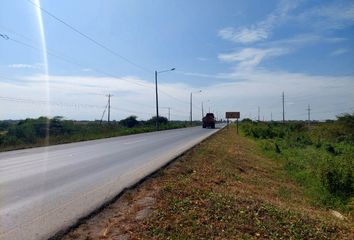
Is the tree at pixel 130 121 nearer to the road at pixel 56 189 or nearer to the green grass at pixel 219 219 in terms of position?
the road at pixel 56 189

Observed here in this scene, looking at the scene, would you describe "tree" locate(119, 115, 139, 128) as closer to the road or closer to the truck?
the truck

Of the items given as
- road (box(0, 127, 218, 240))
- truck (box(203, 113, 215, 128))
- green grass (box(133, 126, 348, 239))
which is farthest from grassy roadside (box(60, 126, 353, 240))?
truck (box(203, 113, 215, 128))

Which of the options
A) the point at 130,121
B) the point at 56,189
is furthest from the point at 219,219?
the point at 130,121

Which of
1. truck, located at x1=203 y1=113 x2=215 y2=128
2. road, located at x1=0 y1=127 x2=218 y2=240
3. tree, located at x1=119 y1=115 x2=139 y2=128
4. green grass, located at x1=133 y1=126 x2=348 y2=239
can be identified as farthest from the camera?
tree, located at x1=119 y1=115 x2=139 y2=128

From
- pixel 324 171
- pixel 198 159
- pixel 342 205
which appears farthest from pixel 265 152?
pixel 342 205

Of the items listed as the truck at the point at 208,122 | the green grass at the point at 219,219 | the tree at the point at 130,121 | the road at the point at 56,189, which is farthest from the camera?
the tree at the point at 130,121

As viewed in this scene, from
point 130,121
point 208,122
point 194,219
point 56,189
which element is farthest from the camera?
point 130,121

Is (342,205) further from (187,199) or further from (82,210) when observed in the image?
(82,210)

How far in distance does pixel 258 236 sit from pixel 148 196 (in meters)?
3.17

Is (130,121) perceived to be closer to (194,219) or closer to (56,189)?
(56,189)

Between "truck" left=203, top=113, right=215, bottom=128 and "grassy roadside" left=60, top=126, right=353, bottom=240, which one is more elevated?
"truck" left=203, top=113, right=215, bottom=128

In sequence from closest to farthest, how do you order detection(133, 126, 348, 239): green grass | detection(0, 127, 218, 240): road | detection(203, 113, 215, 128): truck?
detection(133, 126, 348, 239): green grass → detection(0, 127, 218, 240): road → detection(203, 113, 215, 128): truck

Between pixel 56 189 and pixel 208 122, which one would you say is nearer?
pixel 56 189

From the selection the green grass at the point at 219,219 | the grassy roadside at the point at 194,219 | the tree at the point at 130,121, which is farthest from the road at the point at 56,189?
the tree at the point at 130,121
